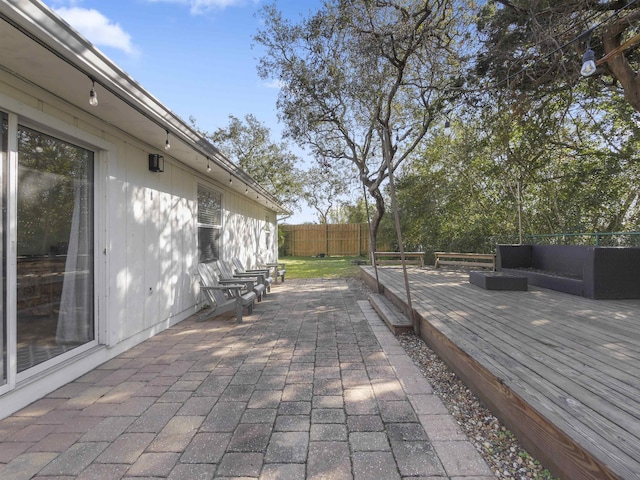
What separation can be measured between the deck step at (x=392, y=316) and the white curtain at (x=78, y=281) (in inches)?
128

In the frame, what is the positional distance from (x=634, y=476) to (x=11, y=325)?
3361mm

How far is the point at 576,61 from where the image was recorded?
5141 mm

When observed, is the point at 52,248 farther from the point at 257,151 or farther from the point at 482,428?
the point at 257,151

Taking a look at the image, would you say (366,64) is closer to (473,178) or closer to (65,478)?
(473,178)

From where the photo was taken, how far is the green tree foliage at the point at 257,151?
17328mm

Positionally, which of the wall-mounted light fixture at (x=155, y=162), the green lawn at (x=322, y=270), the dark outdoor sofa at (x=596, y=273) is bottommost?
the green lawn at (x=322, y=270)

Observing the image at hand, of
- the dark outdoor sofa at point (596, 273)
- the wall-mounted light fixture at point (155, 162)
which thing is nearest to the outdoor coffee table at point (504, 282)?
the dark outdoor sofa at point (596, 273)

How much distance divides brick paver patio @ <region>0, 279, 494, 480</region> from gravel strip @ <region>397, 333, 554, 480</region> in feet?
0.26

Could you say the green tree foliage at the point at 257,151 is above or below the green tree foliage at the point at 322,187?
above

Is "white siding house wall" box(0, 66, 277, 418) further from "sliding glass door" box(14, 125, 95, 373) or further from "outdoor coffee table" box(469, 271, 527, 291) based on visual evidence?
"outdoor coffee table" box(469, 271, 527, 291)

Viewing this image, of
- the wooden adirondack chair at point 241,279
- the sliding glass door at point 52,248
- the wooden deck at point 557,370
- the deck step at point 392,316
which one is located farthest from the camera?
the wooden adirondack chair at point 241,279

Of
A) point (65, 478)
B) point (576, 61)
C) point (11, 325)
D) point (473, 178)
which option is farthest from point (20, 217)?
point (473, 178)

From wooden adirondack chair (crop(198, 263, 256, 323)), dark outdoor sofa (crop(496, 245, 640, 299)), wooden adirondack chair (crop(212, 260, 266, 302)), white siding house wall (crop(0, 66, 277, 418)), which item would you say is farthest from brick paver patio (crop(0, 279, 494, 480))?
dark outdoor sofa (crop(496, 245, 640, 299))

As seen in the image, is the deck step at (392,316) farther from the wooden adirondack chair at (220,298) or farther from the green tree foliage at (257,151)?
the green tree foliage at (257,151)
